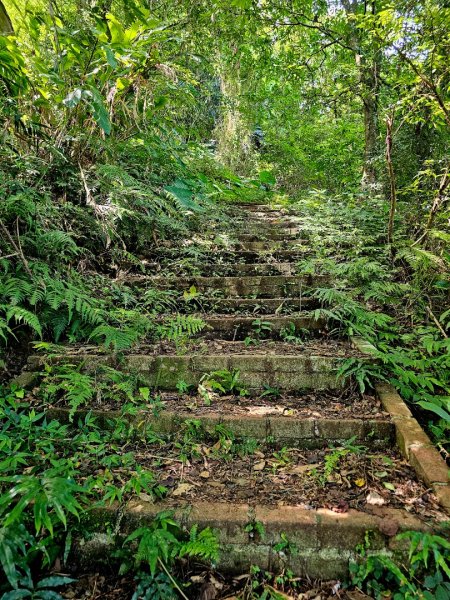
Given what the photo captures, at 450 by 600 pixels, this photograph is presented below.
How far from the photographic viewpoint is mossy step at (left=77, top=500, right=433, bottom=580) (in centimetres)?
153

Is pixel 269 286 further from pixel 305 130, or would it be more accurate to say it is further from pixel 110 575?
pixel 305 130

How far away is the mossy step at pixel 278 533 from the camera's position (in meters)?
1.53

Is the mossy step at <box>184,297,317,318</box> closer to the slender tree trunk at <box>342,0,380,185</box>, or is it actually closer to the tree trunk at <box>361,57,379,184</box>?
the slender tree trunk at <box>342,0,380,185</box>

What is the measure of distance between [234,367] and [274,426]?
60 centimetres

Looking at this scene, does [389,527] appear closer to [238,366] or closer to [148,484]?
[148,484]

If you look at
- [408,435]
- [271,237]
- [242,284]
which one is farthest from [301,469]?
[271,237]

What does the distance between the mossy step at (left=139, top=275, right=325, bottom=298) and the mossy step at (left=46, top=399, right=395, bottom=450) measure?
1792 millimetres

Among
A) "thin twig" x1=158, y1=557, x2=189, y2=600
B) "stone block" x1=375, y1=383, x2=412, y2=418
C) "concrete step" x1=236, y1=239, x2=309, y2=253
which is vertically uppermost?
"concrete step" x1=236, y1=239, x2=309, y2=253

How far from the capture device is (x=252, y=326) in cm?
329

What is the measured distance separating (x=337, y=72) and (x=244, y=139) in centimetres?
337

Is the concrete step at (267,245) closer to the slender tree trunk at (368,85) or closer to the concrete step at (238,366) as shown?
the concrete step at (238,366)

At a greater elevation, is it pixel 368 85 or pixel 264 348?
pixel 368 85

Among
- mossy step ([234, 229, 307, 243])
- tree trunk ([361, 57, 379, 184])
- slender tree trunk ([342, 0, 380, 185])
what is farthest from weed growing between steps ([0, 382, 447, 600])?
tree trunk ([361, 57, 379, 184])

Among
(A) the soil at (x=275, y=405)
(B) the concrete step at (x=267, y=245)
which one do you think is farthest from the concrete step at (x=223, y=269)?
(A) the soil at (x=275, y=405)
